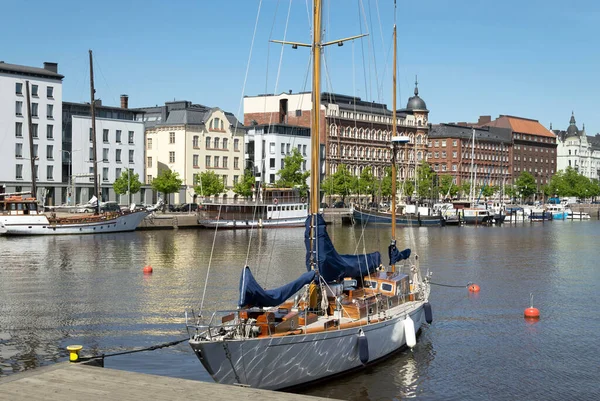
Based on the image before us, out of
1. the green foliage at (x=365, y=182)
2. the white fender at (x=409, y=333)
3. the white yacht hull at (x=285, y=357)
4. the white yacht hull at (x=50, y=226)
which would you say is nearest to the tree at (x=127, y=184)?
the white yacht hull at (x=50, y=226)

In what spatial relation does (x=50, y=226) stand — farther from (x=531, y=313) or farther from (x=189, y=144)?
(x=531, y=313)

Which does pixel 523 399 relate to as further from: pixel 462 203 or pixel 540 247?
pixel 462 203

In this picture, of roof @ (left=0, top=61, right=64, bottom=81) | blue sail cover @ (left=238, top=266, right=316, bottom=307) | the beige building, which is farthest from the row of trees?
blue sail cover @ (left=238, top=266, right=316, bottom=307)

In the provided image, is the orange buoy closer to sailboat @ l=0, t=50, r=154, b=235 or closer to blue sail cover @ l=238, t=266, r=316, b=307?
blue sail cover @ l=238, t=266, r=316, b=307

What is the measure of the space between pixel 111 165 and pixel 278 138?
33.0 meters

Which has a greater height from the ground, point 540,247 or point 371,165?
point 371,165

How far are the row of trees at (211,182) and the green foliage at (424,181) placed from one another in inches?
1359

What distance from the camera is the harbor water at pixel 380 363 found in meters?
27.2

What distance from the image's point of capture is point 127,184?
11319 cm

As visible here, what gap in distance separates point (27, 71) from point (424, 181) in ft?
275

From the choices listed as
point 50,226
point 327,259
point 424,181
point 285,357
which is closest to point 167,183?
point 50,226

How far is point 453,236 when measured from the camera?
9988 cm

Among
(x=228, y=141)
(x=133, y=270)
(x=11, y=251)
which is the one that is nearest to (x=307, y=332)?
(x=133, y=270)

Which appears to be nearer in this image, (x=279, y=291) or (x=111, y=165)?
(x=279, y=291)
